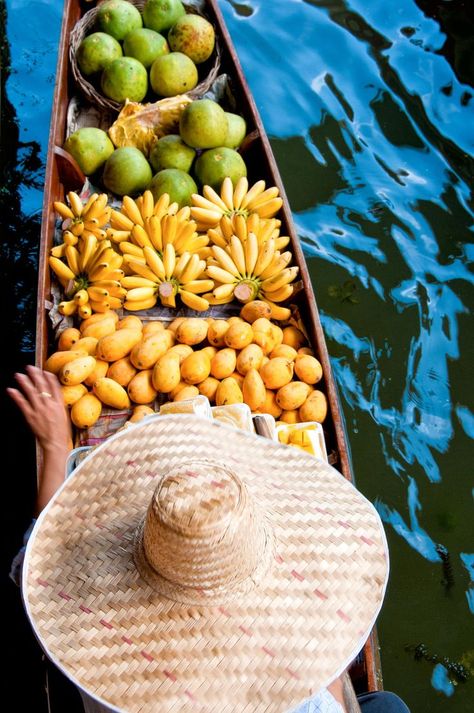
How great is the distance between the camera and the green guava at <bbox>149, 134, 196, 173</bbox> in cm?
349

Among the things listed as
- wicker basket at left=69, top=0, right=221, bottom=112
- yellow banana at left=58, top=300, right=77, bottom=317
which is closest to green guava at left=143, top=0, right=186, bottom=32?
wicker basket at left=69, top=0, right=221, bottom=112

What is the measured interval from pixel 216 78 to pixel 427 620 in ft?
11.2

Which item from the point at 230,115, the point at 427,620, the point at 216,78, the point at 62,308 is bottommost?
the point at 427,620

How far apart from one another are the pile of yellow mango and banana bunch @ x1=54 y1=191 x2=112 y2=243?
1.66 feet

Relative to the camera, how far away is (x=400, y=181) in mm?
4629

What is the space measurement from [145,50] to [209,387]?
2.44 m

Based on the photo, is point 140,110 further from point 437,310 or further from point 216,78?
point 437,310

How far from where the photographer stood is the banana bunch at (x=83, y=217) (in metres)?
3.08

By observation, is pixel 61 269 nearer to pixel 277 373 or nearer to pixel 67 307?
pixel 67 307

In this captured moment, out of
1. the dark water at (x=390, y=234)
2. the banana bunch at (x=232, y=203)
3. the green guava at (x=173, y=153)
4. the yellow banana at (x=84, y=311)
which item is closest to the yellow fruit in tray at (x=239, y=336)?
the yellow banana at (x=84, y=311)

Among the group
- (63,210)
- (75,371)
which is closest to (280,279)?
(75,371)

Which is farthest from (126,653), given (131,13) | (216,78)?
(131,13)

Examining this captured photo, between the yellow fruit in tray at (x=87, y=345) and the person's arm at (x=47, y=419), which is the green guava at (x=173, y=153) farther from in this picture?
the person's arm at (x=47, y=419)

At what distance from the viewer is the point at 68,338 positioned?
274 cm
